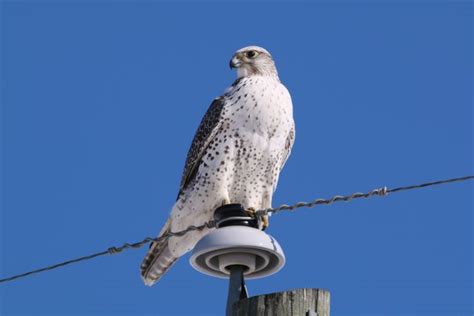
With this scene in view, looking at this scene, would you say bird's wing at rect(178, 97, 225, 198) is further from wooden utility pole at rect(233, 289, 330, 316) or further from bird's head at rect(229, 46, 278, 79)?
wooden utility pole at rect(233, 289, 330, 316)

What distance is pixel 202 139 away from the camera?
23.0 ft

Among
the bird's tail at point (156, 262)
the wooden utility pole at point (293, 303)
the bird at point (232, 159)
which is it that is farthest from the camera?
the bird's tail at point (156, 262)

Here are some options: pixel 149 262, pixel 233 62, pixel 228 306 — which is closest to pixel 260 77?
pixel 233 62

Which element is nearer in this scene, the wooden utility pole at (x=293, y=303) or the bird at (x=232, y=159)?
the wooden utility pole at (x=293, y=303)

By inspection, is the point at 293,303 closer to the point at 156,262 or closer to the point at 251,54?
the point at 156,262

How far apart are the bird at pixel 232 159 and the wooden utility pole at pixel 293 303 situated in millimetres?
2944

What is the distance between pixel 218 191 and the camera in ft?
22.2

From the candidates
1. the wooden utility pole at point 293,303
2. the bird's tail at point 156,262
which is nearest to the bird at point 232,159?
the bird's tail at point 156,262

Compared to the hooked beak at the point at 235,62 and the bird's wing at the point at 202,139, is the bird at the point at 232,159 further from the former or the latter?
the hooked beak at the point at 235,62

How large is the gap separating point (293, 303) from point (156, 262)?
11.4 feet

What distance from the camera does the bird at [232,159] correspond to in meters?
6.78

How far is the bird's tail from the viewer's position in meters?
7.03

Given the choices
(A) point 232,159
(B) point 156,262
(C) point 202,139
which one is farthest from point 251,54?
(B) point 156,262

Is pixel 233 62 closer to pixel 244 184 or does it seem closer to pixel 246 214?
pixel 244 184
